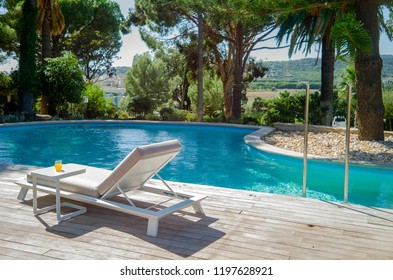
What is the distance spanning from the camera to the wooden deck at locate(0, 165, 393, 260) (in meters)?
3.37

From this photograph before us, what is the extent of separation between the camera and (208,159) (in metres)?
9.81

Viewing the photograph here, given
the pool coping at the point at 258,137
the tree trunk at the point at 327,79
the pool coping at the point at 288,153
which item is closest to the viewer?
the pool coping at the point at 288,153

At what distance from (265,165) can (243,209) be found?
15.1 feet

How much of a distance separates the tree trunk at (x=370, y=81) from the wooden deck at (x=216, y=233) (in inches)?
261

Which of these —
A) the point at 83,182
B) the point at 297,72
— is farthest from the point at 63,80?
the point at 83,182

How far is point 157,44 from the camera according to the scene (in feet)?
81.2

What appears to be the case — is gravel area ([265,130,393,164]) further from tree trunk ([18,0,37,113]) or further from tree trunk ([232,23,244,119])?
tree trunk ([18,0,37,113])

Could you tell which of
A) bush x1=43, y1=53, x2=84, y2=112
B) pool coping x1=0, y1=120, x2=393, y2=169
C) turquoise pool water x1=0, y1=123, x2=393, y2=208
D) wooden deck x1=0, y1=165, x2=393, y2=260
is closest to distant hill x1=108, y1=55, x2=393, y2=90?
pool coping x1=0, y1=120, x2=393, y2=169

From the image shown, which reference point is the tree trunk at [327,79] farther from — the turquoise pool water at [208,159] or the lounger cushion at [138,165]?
the lounger cushion at [138,165]

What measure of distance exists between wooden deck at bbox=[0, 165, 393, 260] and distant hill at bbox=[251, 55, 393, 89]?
10.3m

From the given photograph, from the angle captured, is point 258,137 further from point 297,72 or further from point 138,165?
point 297,72

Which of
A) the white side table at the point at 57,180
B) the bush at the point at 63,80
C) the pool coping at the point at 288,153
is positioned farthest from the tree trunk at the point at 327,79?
the white side table at the point at 57,180

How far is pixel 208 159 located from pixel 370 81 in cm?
455

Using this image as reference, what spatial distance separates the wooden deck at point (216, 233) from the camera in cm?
337
